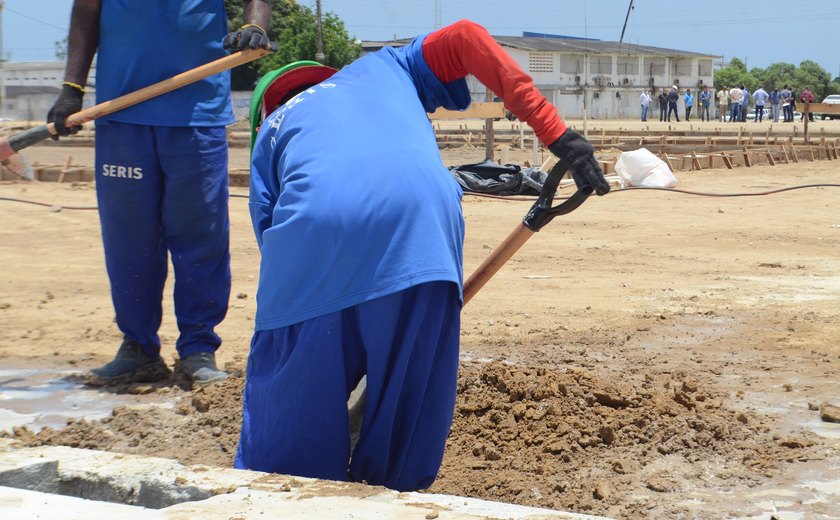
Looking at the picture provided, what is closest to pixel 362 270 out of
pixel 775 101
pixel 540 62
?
pixel 775 101

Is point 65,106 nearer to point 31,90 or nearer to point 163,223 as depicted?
point 163,223

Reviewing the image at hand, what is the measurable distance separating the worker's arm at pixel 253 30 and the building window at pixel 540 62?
62.3 metres

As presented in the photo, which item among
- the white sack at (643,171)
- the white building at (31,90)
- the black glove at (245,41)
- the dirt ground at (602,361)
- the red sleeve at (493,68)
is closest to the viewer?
the red sleeve at (493,68)

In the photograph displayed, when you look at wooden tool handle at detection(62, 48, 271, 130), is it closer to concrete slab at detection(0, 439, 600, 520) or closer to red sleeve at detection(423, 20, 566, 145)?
red sleeve at detection(423, 20, 566, 145)

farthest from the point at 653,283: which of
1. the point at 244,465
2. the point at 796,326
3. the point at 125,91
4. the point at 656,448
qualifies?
the point at 244,465

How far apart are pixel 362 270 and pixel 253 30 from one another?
2.28 meters

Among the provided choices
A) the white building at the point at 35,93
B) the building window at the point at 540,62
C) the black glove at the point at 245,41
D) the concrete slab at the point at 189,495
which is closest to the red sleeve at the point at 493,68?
the concrete slab at the point at 189,495

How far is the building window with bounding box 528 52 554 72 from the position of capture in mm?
66062

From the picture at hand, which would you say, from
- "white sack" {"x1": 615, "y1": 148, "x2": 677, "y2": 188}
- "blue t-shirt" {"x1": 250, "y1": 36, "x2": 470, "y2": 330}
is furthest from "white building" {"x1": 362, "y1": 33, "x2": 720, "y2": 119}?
"blue t-shirt" {"x1": 250, "y1": 36, "x2": 470, "y2": 330}

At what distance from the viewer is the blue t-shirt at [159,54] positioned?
15.2 ft

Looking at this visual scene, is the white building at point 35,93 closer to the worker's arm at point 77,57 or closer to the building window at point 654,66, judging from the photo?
the worker's arm at point 77,57

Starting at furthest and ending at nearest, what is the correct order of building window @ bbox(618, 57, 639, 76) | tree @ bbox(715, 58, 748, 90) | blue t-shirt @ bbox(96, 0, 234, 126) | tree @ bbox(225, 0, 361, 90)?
tree @ bbox(715, 58, 748, 90)
building window @ bbox(618, 57, 639, 76)
tree @ bbox(225, 0, 361, 90)
blue t-shirt @ bbox(96, 0, 234, 126)

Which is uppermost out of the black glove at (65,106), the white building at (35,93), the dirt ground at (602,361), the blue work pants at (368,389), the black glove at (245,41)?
the white building at (35,93)

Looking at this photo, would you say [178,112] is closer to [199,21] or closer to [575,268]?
[199,21]
